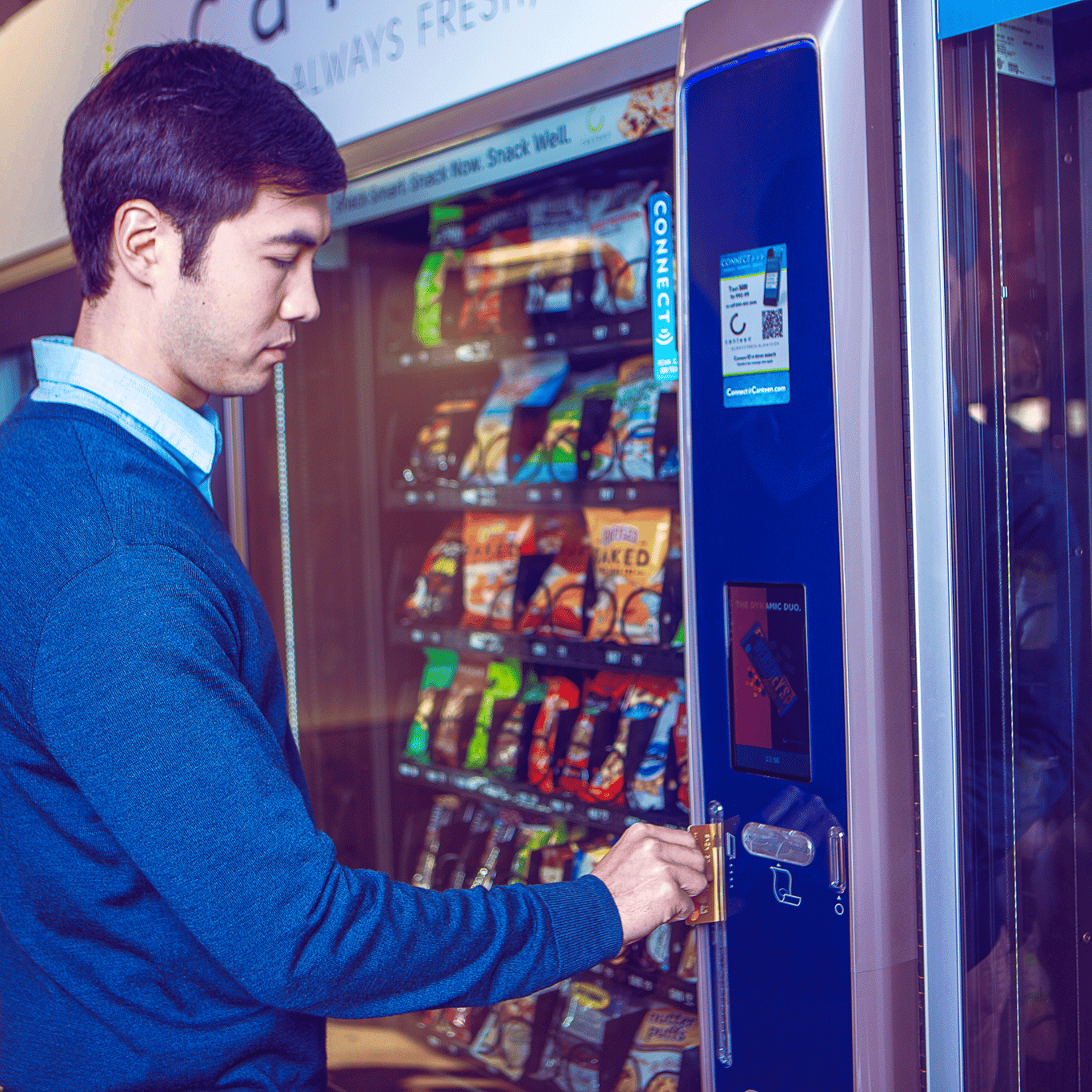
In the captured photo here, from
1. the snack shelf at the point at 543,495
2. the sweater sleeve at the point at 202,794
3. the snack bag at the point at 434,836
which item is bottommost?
the snack bag at the point at 434,836

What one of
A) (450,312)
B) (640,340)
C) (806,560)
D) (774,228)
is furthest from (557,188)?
(806,560)

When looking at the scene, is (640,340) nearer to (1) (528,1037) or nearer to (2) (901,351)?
(2) (901,351)

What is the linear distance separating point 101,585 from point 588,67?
1008 millimetres

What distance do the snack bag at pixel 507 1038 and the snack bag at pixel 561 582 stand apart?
0.75 m

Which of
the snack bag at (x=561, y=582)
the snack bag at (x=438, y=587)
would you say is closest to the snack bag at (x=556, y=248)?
the snack bag at (x=561, y=582)

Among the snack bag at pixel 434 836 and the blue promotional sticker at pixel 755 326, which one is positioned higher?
the blue promotional sticker at pixel 755 326

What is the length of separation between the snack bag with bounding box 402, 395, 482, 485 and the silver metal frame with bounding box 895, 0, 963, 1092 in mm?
1527

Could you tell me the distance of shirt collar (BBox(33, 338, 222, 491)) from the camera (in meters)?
1.08

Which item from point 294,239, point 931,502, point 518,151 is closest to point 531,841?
point 518,151

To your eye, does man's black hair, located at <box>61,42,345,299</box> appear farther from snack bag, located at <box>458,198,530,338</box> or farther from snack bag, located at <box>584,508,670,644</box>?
snack bag, located at <box>458,198,530,338</box>

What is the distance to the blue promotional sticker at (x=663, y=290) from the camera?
1.51m

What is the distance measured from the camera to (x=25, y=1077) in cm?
105

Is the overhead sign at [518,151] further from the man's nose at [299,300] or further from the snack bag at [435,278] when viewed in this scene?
the man's nose at [299,300]

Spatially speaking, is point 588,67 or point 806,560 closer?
point 806,560
